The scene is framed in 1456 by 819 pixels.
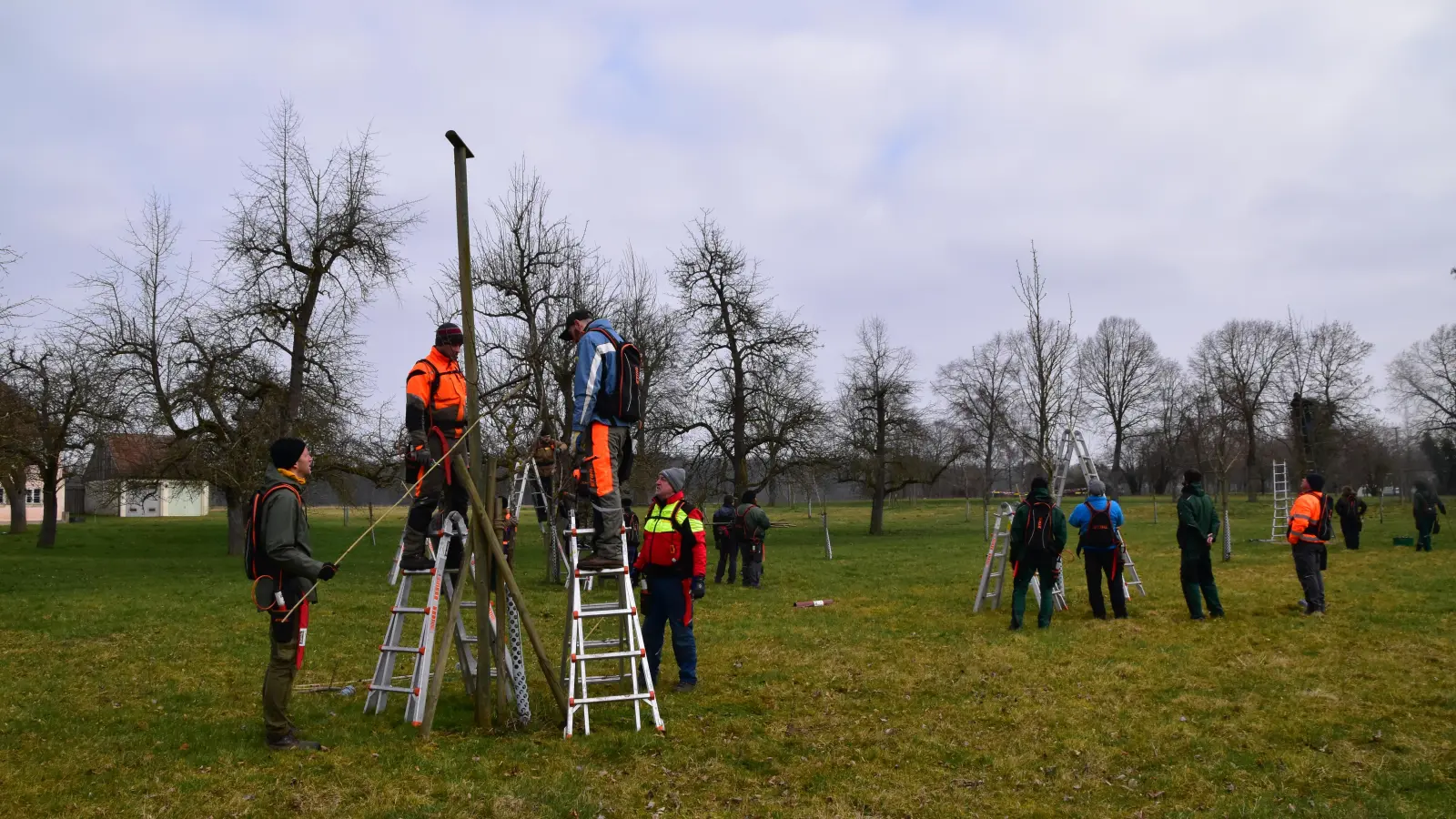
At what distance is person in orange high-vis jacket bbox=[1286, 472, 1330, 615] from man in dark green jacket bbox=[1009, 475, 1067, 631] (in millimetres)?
3263

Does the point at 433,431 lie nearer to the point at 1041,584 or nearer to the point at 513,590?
the point at 513,590

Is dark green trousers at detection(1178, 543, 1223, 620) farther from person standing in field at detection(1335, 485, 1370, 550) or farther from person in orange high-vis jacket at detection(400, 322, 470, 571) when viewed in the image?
person standing in field at detection(1335, 485, 1370, 550)

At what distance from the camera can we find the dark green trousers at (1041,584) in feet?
40.7

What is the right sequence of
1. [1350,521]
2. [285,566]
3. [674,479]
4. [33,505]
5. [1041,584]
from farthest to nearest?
[33,505] < [1350,521] < [1041,584] < [674,479] < [285,566]

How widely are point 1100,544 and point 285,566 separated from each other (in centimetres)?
1050

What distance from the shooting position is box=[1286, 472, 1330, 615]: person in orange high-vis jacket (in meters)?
12.8

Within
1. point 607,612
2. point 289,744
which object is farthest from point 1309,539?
point 289,744

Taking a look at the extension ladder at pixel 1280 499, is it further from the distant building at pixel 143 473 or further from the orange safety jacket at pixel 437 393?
the distant building at pixel 143 473

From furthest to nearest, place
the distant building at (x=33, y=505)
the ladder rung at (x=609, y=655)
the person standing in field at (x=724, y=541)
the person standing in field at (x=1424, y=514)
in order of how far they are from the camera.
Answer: the distant building at (x=33, y=505)
the person standing in field at (x=1424, y=514)
the person standing in field at (x=724, y=541)
the ladder rung at (x=609, y=655)

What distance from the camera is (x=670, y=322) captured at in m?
31.0

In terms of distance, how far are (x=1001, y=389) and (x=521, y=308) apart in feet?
147

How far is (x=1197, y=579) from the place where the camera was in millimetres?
12961

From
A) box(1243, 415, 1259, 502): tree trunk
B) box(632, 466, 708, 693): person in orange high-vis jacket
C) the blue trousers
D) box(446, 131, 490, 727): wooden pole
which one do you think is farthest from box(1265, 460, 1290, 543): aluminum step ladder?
box(446, 131, 490, 727): wooden pole

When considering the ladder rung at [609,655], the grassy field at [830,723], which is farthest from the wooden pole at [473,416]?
the ladder rung at [609,655]
